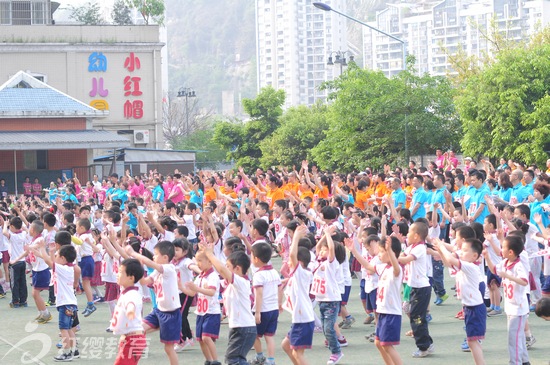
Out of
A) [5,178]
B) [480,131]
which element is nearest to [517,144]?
[480,131]

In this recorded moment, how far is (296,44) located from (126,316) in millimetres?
152450

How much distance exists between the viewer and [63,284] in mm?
10648

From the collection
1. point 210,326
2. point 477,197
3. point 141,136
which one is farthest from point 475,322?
point 141,136

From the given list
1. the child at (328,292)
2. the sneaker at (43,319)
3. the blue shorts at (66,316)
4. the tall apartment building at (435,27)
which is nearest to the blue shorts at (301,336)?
the child at (328,292)

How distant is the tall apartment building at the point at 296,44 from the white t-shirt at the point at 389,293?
145 metres

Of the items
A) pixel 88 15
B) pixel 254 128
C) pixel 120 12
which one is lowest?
pixel 254 128

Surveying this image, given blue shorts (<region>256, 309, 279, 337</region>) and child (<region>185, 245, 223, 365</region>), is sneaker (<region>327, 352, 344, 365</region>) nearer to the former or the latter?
blue shorts (<region>256, 309, 279, 337</region>)

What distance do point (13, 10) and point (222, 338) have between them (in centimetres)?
3747

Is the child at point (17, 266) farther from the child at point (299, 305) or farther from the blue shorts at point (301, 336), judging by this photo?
the blue shorts at point (301, 336)

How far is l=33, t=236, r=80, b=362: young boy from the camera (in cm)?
1057

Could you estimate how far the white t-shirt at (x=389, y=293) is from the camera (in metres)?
8.91

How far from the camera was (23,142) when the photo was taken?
29203mm

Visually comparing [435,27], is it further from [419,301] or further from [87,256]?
[419,301]

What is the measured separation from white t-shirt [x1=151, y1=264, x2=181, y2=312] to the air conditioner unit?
3428cm
